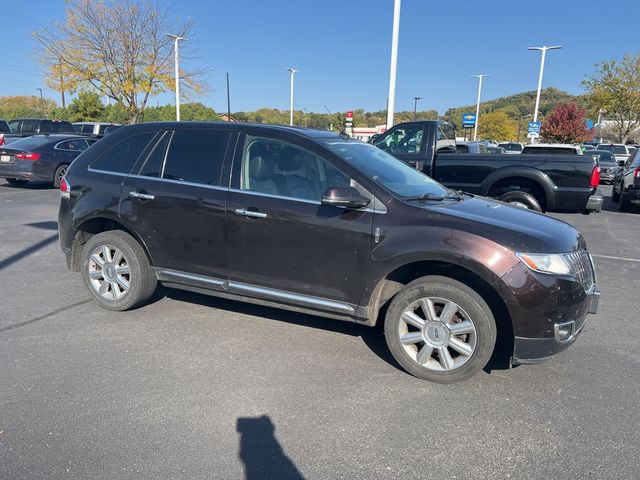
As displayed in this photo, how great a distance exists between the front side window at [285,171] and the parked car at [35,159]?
11.4m

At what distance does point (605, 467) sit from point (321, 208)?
2.44 meters

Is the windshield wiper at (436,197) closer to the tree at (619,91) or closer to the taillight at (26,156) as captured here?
the taillight at (26,156)

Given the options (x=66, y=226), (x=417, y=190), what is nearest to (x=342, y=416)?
(x=417, y=190)

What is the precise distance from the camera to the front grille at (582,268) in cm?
337

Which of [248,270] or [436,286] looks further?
[248,270]

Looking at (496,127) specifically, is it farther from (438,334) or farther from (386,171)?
(438,334)

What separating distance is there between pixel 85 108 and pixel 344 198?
1791 inches

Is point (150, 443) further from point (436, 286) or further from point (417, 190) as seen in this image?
point (417, 190)

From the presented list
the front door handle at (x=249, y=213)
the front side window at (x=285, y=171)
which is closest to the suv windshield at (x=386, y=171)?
the front side window at (x=285, y=171)

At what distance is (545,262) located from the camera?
3.27 m

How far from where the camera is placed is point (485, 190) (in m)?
8.69

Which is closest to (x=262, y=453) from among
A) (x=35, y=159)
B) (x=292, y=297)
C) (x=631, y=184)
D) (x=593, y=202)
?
(x=292, y=297)

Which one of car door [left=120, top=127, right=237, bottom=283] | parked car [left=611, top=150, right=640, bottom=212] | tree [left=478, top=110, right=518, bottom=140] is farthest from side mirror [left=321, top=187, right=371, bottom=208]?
tree [left=478, top=110, right=518, bottom=140]

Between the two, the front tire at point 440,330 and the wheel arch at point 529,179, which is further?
the wheel arch at point 529,179
